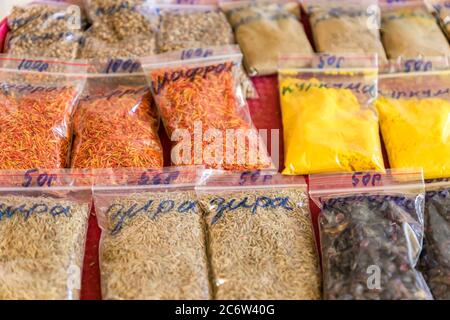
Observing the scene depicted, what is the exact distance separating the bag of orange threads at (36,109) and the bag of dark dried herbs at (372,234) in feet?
2.31

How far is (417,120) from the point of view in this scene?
149cm

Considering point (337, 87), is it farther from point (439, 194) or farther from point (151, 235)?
point (151, 235)

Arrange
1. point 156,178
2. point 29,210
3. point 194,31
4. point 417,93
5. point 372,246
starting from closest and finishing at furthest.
Answer: 1. point 372,246
2. point 29,210
3. point 156,178
4. point 417,93
5. point 194,31

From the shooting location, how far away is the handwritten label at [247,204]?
1.27m

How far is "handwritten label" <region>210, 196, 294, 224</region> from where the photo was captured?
127cm

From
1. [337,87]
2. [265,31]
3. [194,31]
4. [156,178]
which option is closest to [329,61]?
[337,87]

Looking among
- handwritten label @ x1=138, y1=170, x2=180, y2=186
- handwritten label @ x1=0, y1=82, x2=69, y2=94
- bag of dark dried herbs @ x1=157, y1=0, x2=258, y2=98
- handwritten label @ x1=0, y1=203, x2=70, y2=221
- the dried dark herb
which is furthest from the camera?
bag of dark dried herbs @ x1=157, y1=0, x2=258, y2=98

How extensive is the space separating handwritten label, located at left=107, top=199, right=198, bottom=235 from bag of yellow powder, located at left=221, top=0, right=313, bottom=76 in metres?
0.59

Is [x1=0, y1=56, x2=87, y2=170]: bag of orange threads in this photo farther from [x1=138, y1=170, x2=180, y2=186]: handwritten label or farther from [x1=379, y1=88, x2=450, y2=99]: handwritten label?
[x1=379, y1=88, x2=450, y2=99]: handwritten label

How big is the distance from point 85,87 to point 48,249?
61 cm

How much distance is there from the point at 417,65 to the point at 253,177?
2.31 feet
